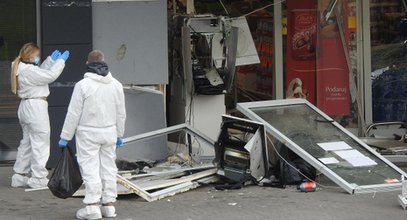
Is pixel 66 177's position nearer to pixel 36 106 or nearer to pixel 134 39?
pixel 36 106

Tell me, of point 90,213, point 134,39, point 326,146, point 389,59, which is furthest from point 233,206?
point 389,59

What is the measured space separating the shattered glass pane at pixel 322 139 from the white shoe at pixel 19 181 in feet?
10.3

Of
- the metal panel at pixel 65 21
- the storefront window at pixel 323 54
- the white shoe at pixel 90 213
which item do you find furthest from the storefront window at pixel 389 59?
the white shoe at pixel 90 213

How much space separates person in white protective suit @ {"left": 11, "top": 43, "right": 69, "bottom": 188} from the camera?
32.2 ft

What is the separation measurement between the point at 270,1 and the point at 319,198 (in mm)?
→ 5101

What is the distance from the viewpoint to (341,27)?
13.3 metres

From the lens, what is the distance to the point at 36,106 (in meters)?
9.86

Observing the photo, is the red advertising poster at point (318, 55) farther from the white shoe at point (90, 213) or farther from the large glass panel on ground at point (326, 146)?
the white shoe at point (90, 213)

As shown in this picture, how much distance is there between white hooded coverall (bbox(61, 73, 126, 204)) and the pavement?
503 millimetres

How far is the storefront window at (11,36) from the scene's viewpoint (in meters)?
11.6

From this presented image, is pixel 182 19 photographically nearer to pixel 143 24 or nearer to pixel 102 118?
pixel 143 24

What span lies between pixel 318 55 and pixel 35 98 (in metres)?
5.42

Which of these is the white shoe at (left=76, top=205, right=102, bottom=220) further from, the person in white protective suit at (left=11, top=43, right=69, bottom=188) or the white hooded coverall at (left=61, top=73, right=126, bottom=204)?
the person in white protective suit at (left=11, top=43, right=69, bottom=188)

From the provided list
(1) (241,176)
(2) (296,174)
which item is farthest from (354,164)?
(1) (241,176)
